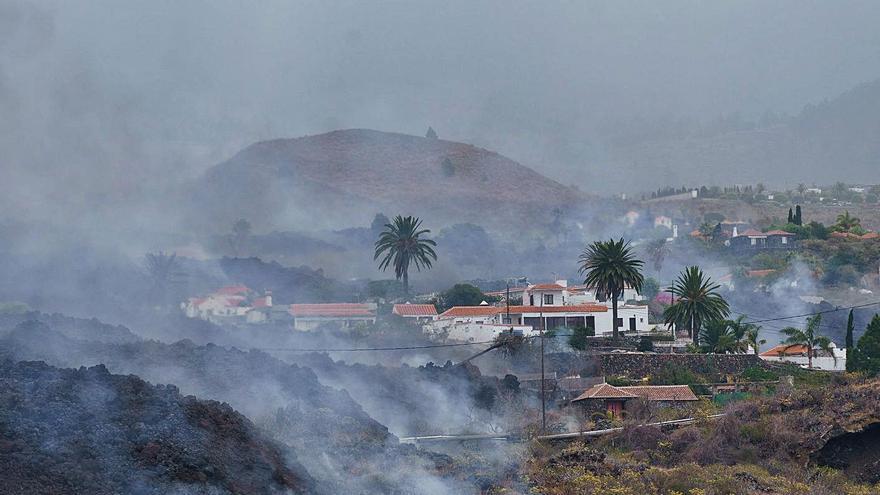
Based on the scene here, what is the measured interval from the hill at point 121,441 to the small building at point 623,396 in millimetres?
26648

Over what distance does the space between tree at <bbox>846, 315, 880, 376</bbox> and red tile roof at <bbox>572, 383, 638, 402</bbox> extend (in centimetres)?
1485

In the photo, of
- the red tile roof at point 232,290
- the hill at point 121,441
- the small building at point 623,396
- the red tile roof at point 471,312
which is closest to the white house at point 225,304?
the red tile roof at point 232,290

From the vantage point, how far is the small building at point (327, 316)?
98125 millimetres

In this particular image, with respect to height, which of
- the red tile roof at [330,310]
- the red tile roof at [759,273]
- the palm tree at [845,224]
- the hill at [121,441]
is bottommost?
the hill at [121,441]

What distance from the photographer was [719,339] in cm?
8206

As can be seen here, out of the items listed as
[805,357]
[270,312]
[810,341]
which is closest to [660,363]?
[810,341]

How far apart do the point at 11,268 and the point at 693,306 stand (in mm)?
45486

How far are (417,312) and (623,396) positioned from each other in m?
36.1

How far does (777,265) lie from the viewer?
135500 mm

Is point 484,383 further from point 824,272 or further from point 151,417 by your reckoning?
point 824,272

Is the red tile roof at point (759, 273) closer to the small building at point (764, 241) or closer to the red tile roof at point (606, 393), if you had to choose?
the small building at point (764, 241)

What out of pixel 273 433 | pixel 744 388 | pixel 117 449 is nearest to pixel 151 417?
pixel 117 449

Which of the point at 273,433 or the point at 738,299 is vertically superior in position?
the point at 738,299

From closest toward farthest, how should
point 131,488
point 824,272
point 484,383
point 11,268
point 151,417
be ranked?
point 131,488
point 151,417
point 484,383
point 11,268
point 824,272
